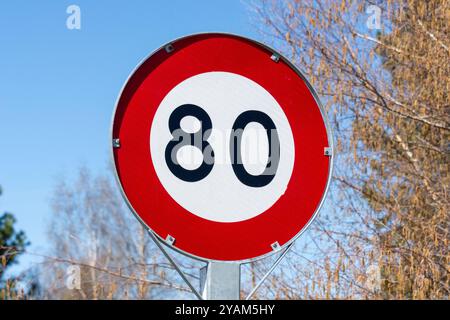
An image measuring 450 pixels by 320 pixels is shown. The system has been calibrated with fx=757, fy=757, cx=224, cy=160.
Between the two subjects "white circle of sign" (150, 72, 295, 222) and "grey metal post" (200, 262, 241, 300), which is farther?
"white circle of sign" (150, 72, 295, 222)

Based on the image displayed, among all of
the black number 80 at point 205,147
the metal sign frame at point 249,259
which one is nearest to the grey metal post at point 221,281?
the metal sign frame at point 249,259

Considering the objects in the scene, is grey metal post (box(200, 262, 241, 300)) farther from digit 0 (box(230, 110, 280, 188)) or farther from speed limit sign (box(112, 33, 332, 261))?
digit 0 (box(230, 110, 280, 188))

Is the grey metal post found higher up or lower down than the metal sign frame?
lower down

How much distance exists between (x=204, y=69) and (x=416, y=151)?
485cm

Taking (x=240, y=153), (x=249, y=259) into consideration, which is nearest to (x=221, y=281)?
(x=249, y=259)

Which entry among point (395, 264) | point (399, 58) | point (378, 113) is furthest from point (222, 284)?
point (399, 58)

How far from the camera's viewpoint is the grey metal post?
1.36 m

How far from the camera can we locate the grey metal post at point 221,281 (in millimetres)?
1361

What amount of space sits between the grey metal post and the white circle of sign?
106 mm

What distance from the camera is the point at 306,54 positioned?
6.06 m

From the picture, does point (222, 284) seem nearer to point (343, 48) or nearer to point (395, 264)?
point (395, 264)

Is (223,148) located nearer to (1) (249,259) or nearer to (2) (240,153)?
(2) (240,153)

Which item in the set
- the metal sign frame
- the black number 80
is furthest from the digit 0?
the metal sign frame

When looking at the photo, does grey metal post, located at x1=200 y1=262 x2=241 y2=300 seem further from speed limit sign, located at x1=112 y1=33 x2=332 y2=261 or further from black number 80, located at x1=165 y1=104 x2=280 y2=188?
black number 80, located at x1=165 y1=104 x2=280 y2=188
